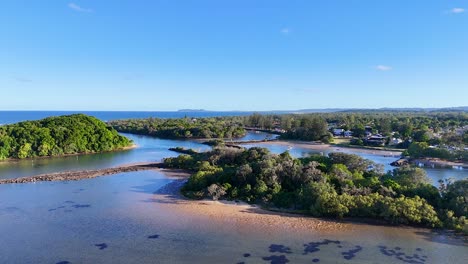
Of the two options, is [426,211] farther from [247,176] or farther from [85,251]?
[85,251]

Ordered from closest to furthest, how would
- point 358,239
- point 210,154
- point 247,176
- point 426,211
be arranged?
point 358,239
point 426,211
point 247,176
point 210,154

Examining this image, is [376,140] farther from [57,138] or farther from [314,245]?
[57,138]

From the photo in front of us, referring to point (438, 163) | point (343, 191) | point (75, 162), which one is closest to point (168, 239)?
point (343, 191)

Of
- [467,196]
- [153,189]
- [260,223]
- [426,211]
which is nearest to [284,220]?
[260,223]

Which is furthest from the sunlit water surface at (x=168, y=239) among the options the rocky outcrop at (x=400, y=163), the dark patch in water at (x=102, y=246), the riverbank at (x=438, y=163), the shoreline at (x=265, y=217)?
the riverbank at (x=438, y=163)

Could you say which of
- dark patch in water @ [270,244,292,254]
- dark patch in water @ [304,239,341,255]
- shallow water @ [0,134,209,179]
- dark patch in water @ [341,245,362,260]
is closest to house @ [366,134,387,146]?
shallow water @ [0,134,209,179]

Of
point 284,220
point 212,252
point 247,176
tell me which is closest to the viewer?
point 212,252

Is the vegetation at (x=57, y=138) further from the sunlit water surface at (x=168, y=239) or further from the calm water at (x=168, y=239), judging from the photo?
the calm water at (x=168, y=239)
